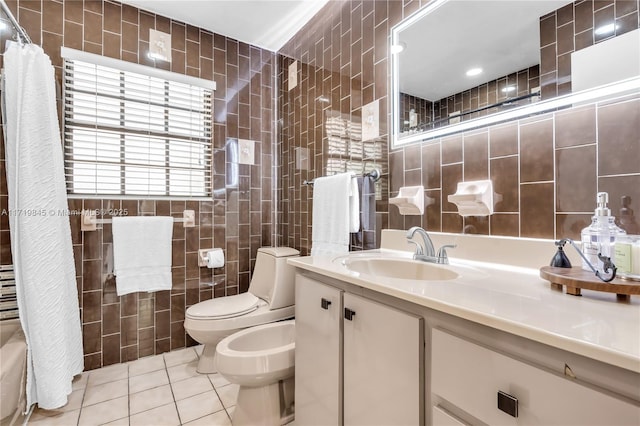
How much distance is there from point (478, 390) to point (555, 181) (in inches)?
29.6

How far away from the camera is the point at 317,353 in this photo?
1.13 meters

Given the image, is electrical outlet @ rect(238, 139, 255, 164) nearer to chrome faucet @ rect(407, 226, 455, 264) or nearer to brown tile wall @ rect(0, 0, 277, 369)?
brown tile wall @ rect(0, 0, 277, 369)

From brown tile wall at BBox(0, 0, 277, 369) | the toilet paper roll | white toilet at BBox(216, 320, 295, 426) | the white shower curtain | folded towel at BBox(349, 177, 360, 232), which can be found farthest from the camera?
the toilet paper roll

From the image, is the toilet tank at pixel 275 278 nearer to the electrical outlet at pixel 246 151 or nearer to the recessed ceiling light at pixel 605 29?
the electrical outlet at pixel 246 151

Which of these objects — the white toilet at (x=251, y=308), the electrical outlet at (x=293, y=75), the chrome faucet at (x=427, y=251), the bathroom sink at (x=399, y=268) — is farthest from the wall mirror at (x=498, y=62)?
the white toilet at (x=251, y=308)

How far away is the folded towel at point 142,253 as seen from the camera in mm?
1931

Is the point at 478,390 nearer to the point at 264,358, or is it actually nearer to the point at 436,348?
the point at 436,348

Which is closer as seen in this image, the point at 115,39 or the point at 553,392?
the point at 553,392

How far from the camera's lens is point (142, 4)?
2.03m

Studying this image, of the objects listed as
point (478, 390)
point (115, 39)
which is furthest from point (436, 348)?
point (115, 39)

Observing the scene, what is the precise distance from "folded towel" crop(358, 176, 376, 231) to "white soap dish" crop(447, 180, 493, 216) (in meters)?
0.51

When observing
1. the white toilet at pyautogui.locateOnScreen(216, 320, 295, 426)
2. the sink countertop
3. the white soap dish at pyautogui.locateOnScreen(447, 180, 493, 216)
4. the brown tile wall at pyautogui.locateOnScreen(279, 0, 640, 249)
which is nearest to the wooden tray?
the sink countertop

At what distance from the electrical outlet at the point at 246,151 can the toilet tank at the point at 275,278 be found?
2.48 feet

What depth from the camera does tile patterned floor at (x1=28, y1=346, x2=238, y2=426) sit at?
Result: 4.82 ft
